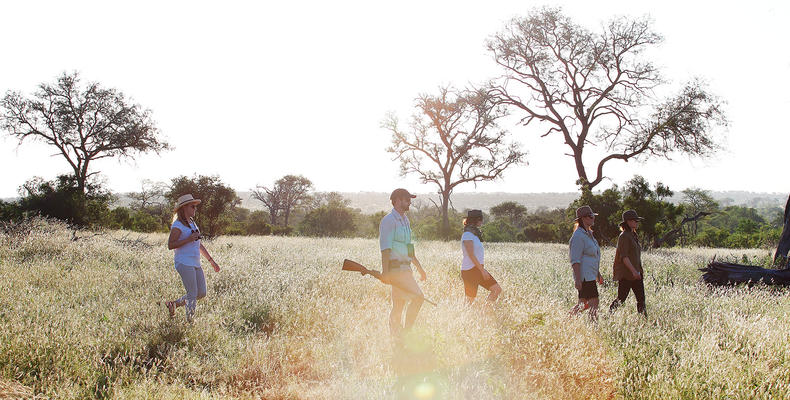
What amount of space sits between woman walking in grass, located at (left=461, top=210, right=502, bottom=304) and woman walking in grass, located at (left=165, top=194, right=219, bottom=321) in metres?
3.62

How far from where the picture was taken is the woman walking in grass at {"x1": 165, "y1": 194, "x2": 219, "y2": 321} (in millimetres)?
5535

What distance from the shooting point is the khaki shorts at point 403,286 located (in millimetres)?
4801

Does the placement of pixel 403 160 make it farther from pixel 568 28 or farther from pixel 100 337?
pixel 100 337

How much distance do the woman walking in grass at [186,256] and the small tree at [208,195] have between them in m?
16.2

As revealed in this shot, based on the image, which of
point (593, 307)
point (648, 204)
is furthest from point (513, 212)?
point (593, 307)

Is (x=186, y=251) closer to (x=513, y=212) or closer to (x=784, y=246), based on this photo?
(x=784, y=246)

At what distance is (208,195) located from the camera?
21.2 metres

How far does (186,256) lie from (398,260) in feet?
9.43

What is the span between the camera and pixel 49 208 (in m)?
20.4

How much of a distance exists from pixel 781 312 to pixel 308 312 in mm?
6760

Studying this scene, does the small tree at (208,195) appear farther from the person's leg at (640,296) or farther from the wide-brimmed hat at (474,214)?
the person's leg at (640,296)

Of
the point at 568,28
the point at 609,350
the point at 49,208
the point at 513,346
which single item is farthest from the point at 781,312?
the point at 49,208

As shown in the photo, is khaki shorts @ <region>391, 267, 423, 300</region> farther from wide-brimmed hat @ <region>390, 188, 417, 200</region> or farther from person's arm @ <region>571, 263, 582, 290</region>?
person's arm @ <region>571, 263, 582, 290</region>

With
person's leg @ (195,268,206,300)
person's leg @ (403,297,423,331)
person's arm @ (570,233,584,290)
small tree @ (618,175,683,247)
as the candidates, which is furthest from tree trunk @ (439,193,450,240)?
person's leg @ (403,297,423,331)
